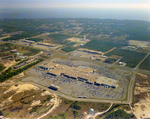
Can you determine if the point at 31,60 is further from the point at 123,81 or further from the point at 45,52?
the point at 123,81

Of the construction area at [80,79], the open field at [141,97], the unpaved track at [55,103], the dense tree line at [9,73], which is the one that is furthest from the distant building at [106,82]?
the dense tree line at [9,73]

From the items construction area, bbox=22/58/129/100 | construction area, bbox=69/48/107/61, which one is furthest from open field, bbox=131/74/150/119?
construction area, bbox=69/48/107/61

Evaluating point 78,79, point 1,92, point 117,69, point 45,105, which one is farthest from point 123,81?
point 1,92

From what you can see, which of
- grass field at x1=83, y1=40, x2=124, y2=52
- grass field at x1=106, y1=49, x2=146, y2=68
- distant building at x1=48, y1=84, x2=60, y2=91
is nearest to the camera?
distant building at x1=48, y1=84, x2=60, y2=91

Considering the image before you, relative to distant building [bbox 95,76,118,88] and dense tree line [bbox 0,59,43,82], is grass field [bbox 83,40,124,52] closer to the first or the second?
distant building [bbox 95,76,118,88]

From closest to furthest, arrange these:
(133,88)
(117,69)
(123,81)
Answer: (133,88) < (123,81) < (117,69)

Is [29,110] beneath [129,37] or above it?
beneath

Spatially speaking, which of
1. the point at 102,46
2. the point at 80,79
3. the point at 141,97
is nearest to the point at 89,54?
the point at 102,46
